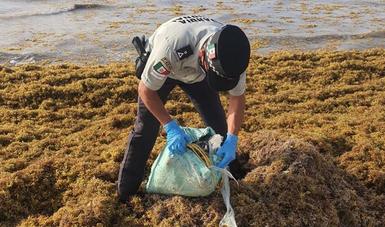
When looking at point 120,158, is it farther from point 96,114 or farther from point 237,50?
point 237,50

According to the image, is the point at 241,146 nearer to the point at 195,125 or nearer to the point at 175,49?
the point at 195,125

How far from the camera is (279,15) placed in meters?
9.89

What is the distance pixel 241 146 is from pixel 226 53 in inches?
57.8

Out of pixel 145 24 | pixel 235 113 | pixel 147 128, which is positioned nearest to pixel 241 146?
pixel 235 113

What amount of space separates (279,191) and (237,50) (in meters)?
1.16

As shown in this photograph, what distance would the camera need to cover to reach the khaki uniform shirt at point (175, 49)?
2656 millimetres

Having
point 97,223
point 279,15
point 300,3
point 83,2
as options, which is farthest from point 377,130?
point 83,2

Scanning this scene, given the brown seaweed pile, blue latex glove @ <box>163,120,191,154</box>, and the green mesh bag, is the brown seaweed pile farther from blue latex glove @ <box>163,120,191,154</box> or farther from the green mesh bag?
blue latex glove @ <box>163,120,191,154</box>

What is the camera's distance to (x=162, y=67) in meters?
2.65

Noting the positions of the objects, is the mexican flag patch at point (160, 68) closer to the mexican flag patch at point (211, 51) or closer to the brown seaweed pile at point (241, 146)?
the mexican flag patch at point (211, 51)

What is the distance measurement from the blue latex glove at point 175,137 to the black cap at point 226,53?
472mm

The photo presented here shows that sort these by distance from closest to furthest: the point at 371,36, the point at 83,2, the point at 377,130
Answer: the point at 377,130, the point at 371,36, the point at 83,2

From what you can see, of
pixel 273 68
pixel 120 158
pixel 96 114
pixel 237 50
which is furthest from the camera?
pixel 273 68

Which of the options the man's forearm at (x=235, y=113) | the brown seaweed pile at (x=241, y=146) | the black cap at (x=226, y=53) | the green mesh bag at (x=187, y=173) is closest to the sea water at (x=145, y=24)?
the brown seaweed pile at (x=241, y=146)
